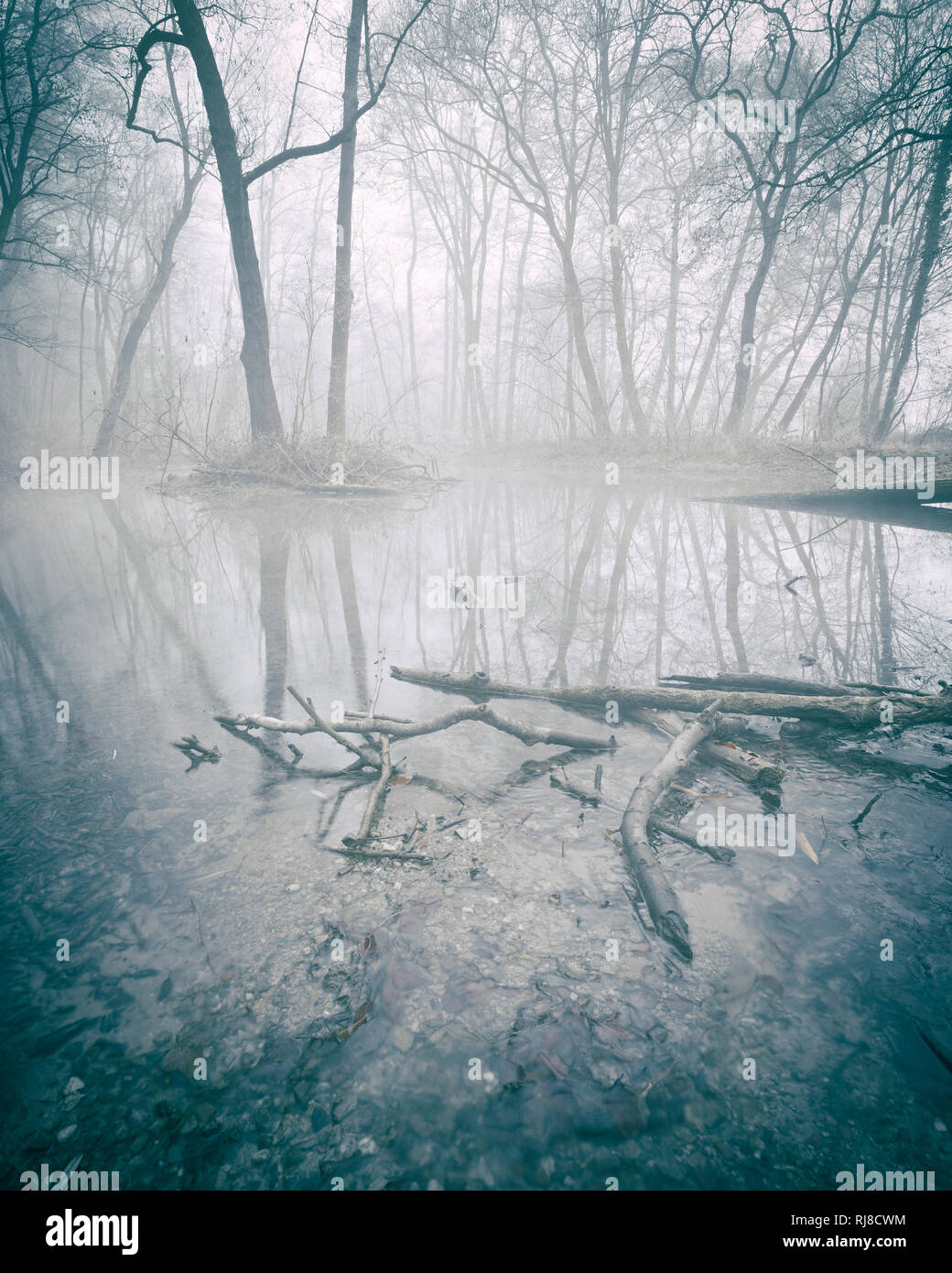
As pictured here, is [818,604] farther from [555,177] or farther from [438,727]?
[555,177]

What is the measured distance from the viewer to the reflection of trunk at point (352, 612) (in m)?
2.97

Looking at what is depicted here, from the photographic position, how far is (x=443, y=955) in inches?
55.4

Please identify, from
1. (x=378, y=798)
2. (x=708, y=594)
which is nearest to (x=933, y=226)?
(x=708, y=594)

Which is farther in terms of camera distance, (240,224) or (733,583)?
(240,224)

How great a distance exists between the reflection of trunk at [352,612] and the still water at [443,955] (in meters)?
0.08

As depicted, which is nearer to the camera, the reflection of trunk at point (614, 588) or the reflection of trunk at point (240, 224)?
the reflection of trunk at point (614, 588)

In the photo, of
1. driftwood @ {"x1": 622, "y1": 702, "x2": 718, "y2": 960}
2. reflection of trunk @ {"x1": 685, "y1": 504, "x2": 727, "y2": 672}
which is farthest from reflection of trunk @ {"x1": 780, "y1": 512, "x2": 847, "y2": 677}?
driftwood @ {"x1": 622, "y1": 702, "x2": 718, "y2": 960}

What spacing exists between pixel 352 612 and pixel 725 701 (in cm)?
255

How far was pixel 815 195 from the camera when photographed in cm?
679

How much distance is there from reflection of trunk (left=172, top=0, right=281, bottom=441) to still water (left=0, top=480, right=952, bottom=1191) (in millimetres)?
7187

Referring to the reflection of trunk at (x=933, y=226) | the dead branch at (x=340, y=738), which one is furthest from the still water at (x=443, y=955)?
the reflection of trunk at (x=933, y=226)

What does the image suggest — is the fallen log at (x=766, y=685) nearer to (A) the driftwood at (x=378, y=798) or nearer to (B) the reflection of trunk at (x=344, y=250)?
(A) the driftwood at (x=378, y=798)

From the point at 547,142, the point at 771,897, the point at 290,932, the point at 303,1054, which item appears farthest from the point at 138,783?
the point at 547,142
